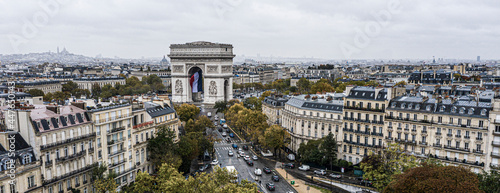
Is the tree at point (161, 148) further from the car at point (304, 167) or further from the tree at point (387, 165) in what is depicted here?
the tree at point (387, 165)

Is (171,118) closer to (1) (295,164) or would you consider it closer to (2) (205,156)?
(2) (205,156)

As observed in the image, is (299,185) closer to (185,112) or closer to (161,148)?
(161,148)

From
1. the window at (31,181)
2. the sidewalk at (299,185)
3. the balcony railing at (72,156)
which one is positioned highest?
the balcony railing at (72,156)

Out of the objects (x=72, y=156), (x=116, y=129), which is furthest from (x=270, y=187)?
(x=72, y=156)

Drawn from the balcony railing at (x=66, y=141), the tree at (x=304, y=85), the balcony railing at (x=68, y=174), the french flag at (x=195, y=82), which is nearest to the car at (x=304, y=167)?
the balcony railing at (x=68, y=174)

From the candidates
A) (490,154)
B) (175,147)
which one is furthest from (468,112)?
(175,147)

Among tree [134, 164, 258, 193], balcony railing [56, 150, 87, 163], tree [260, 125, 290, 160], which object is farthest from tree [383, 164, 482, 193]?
balcony railing [56, 150, 87, 163]
